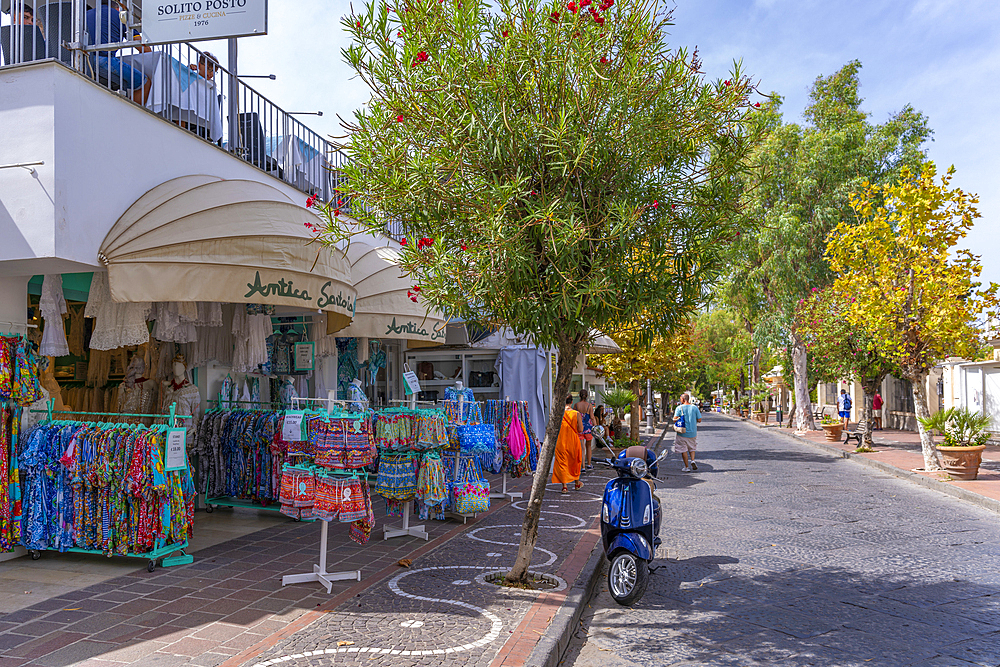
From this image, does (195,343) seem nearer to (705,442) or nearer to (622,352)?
(622,352)

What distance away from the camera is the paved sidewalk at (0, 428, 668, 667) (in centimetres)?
447

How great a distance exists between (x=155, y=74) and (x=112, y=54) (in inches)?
19.7

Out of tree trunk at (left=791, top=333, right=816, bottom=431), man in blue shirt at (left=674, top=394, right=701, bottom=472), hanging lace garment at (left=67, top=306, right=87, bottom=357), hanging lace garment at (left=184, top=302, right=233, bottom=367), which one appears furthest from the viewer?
tree trunk at (left=791, top=333, right=816, bottom=431)

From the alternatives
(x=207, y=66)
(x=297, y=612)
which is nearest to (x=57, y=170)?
(x=207, y=66)

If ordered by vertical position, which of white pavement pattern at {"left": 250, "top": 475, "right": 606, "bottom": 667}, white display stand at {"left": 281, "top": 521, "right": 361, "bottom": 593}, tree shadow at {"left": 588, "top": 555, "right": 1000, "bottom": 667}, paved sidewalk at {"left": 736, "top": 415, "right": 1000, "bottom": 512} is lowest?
paved sidewalk at {"left": 736, "top": 415, "right": 1000, "bottom": 512}

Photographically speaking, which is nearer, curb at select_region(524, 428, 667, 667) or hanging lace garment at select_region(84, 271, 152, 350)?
curb at select_region(524, 428, 667, 667)

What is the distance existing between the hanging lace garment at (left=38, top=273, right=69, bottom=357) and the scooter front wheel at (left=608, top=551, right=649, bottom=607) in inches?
240

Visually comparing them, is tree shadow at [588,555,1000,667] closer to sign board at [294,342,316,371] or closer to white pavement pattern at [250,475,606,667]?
white pavement pattern at [250,475,606,667]

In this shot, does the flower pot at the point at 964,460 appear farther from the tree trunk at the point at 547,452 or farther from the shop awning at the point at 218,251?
the shop awning at the point at 218,251

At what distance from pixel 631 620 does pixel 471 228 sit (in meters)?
3.54

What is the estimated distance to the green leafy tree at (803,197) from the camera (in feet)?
81.4

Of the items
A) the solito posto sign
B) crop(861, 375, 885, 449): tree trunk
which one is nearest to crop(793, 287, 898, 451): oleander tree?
crop(861, 375, 885, 449): tree trunk

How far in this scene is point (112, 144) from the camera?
23.4 ft

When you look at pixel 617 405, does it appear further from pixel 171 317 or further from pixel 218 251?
pixel 218 251
